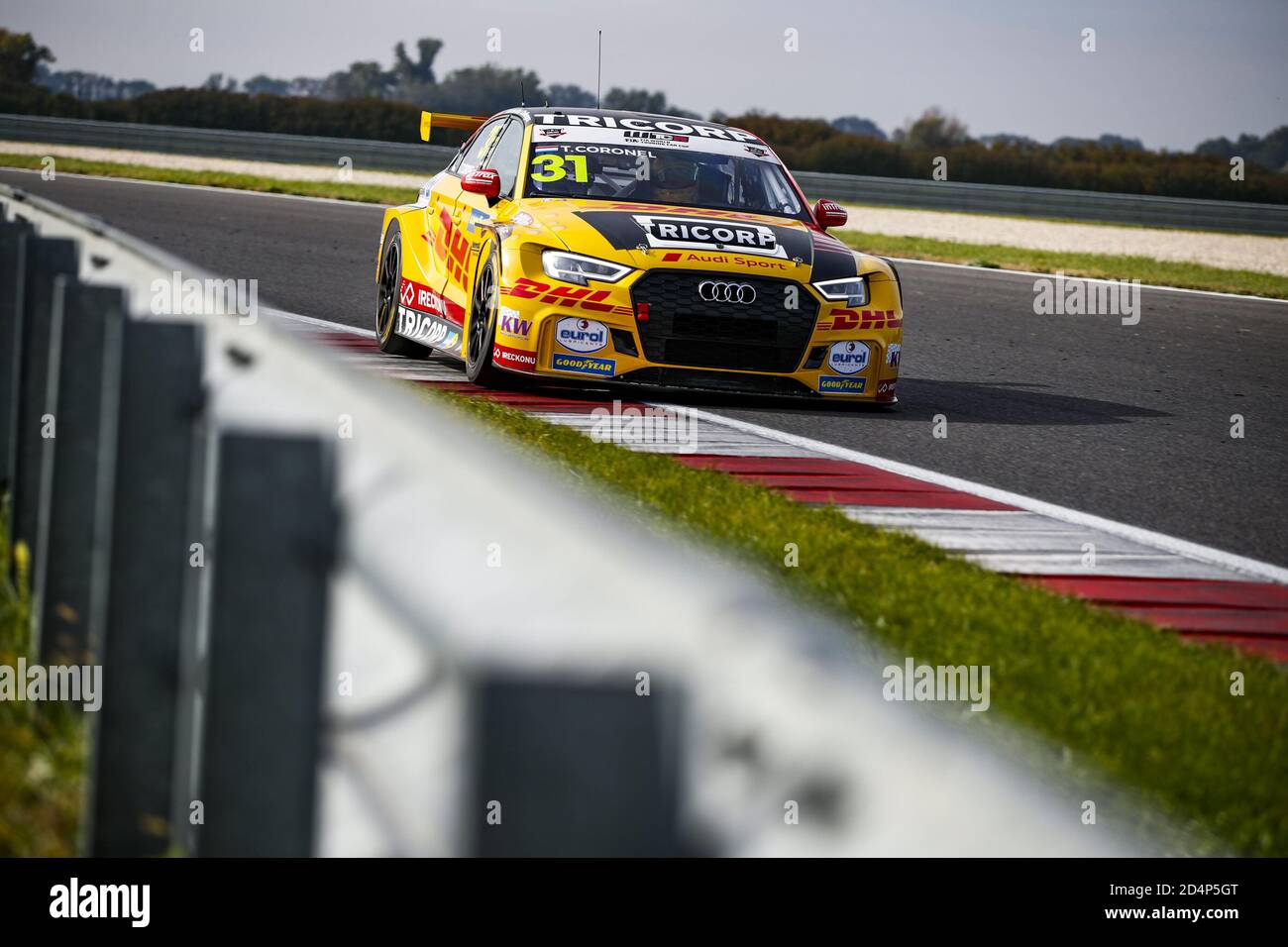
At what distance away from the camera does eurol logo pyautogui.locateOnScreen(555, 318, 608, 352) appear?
861 centimetres

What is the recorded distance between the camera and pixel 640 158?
391 inches

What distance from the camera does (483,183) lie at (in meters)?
9.56

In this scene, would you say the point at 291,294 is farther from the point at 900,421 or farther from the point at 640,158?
the point at 900,421

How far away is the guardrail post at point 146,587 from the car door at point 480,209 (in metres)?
6.54

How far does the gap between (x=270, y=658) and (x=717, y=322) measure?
268 inches

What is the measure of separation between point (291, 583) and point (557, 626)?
0.71 meters

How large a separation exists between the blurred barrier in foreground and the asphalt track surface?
431 cm

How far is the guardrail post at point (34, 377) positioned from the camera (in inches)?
151

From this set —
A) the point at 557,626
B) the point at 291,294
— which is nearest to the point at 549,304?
the point at 291,294

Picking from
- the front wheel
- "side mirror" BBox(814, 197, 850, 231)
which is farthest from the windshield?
the front wheel

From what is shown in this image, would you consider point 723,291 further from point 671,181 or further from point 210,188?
point 210,188
